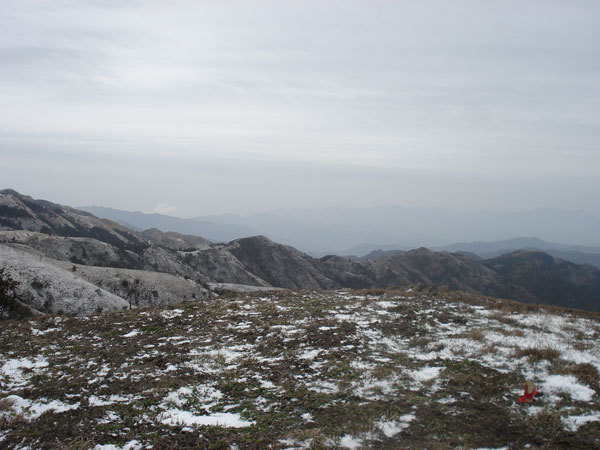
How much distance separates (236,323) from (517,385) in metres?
13.8

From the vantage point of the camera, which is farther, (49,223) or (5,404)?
(49,223)

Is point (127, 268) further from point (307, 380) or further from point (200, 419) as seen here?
point (200, 419)

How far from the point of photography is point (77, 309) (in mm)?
41156

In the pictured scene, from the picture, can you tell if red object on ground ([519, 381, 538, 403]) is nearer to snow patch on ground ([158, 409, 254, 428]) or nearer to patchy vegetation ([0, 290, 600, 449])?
patchy vegetation ([0, 290, 600, 449])

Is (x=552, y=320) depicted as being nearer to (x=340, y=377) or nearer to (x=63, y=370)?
(x=340, y=377)

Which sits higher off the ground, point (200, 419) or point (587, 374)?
point (587, 374)

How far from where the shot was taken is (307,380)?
39.2ft

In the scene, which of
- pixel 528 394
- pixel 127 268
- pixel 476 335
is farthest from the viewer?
pixel 127 268

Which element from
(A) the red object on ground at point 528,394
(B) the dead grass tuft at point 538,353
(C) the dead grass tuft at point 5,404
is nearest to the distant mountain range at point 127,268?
(B) the dead grass tuft at point 538,353

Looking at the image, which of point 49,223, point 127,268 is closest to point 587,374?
point 127,268

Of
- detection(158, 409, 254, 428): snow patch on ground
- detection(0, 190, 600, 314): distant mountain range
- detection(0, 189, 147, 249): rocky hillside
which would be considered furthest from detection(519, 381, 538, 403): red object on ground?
detection(0, 189, 147, 249): rocky hillside

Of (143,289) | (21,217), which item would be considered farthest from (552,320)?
(21,217)

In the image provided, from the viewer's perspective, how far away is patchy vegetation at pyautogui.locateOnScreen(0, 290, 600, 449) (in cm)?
859

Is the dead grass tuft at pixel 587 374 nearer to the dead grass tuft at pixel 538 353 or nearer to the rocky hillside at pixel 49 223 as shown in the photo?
Result: the dead grass tuft at pixel 538 353
